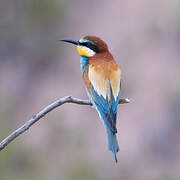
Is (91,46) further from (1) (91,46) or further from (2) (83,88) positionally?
(2) (83,88)

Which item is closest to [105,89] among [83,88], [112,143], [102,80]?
[102,80]

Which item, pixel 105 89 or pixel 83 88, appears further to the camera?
pixel 83 88

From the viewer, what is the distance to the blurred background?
5.31 metres

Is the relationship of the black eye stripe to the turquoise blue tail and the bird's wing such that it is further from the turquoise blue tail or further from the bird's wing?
the turquoise blue tail

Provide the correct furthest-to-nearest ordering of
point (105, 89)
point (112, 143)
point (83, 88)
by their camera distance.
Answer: point (83, 88)
point (105, 89)
point (112, 143)

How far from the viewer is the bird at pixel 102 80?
2.47 m

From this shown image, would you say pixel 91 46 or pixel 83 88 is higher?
pixel 91 46

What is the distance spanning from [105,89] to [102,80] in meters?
0.06

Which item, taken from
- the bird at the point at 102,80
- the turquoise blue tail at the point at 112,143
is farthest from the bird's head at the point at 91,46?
the turquoise blue tail at the point at 112,143

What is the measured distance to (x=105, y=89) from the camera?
2586 mm

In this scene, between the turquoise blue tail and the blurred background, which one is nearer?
the turquoise blue tail

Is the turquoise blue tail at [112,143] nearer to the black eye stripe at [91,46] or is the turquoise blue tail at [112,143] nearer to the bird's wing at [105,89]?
the bird's wing at [105,89]

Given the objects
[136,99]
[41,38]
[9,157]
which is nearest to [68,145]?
[9,157]

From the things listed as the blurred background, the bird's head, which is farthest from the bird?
the blurred background
